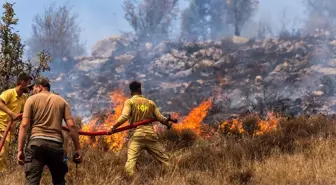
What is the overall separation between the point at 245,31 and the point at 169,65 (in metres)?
15.4

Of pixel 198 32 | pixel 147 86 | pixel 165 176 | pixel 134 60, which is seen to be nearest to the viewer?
pixel 165 176

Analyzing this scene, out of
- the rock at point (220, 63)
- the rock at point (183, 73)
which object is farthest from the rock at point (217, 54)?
the rock at point (183, 73)

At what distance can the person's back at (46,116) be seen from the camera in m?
3.83

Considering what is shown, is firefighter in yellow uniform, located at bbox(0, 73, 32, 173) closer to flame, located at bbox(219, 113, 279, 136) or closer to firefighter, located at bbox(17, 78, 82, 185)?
firefighter, located at bbox(17, 78, 82, 185)

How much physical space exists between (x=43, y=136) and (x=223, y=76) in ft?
62.8

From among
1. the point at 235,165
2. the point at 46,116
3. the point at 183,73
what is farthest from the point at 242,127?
the point at 183,73

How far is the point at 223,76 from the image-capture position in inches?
880

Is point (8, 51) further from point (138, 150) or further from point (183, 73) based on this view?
point (183, 73)

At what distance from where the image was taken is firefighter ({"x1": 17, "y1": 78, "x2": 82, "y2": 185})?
3.73 m

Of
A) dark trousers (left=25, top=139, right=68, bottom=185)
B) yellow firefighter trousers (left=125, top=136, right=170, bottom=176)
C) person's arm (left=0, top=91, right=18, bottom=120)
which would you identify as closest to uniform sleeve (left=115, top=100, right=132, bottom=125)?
yellow firefighter trousers (left=125, top=136, right=170, bottom=176)

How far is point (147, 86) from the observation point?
23156 millimetres

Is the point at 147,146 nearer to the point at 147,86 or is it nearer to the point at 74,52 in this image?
the point at 147,86

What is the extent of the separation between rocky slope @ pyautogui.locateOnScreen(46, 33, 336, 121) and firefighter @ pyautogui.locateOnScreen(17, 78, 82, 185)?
10791 millimetres

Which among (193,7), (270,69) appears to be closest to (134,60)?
(270,69)
